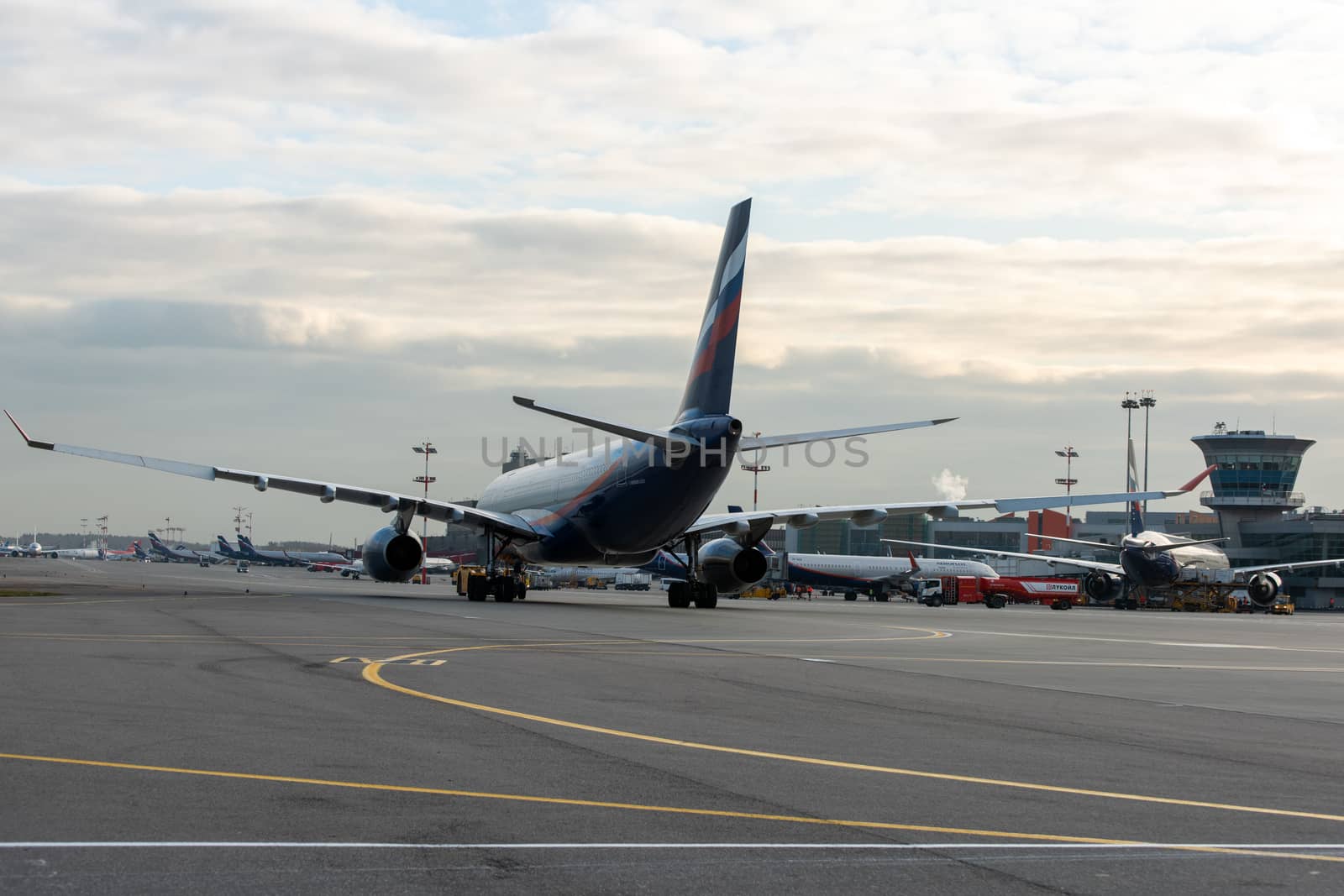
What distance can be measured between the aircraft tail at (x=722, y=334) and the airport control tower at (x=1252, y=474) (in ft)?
354

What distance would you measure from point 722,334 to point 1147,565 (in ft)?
160

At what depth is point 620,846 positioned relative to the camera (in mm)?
7824

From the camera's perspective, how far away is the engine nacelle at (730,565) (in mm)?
49031

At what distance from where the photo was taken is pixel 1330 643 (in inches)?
1362

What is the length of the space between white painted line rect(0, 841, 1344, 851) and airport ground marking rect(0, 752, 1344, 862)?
68mm

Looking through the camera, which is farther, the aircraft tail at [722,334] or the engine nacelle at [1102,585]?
the engine nacelle at [1102,585]

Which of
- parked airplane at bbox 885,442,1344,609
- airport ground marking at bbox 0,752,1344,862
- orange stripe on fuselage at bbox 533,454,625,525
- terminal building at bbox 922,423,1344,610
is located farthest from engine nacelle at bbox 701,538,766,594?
terminal building at bbox 922,423,1344,610

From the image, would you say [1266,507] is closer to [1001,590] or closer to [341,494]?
[1001,590]

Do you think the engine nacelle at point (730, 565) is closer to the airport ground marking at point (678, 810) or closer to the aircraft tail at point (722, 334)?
the aircraft tail at point (722, 334)

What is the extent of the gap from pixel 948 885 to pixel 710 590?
41.8m

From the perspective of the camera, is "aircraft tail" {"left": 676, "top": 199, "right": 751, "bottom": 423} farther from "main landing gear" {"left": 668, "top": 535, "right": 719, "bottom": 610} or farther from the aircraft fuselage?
"main landing gear" {"left": 668, "top": 535, "right": 719, "bottom": 610}

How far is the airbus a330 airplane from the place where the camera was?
127ft

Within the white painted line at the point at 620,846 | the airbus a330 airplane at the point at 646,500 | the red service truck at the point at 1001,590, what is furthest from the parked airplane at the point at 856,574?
the white painted line at the point at 620,846

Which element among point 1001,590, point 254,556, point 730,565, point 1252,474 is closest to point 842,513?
point 730,565
